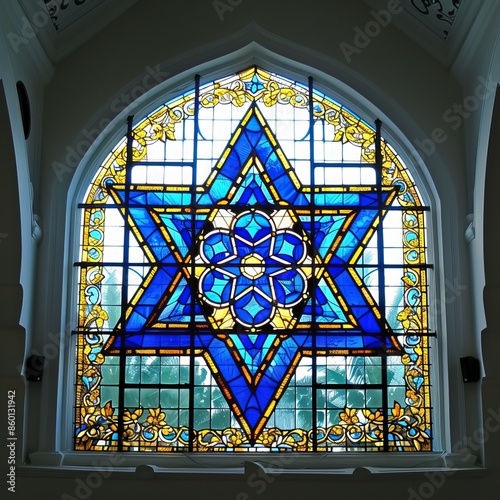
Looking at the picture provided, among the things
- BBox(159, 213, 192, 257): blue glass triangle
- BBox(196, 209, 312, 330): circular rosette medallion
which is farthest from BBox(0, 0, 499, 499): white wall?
BBox(196, 209, 312, 330): circular rosette medallion

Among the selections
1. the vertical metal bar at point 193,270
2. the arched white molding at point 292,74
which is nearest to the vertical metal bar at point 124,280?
the arched white molding at point 292,74

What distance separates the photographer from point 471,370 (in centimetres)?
738

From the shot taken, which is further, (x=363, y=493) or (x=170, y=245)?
(x=170, y=245)

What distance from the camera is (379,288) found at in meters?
7.88

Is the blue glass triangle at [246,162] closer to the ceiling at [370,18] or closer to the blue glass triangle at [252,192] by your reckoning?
the blue glass triangle at [252,192]

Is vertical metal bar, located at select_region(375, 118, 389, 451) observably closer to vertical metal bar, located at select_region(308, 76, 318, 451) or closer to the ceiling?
vertical metal bar, located at select_region(308, 76, 318, 451)

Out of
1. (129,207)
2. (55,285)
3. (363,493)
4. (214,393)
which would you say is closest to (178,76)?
(129,207)

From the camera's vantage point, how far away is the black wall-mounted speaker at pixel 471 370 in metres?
7.37

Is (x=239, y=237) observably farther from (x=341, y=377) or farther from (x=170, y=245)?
(x=341, y=377)

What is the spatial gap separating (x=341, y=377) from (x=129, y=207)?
2.23 meters

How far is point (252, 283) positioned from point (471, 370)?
73.1 inches

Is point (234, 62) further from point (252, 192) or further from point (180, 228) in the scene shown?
point (180, 228)

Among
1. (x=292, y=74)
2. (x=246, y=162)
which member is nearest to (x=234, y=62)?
(x=292, y=74)

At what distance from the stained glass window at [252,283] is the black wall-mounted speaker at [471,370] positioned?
1.40 ft
